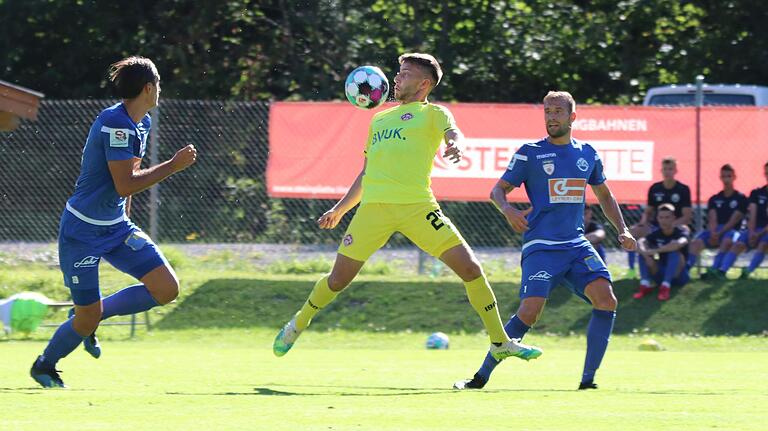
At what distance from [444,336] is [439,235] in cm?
580

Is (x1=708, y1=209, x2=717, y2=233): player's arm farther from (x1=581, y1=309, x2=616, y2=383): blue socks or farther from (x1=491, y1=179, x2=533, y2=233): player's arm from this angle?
(x1=491, y1=179, x2=533, y2=233): player's arm

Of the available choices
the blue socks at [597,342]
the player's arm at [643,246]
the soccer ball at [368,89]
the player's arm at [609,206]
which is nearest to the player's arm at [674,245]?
the player's arm at [643,246]

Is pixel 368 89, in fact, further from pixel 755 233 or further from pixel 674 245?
pixel 755 233

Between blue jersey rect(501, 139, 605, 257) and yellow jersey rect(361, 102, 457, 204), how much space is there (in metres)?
0.57

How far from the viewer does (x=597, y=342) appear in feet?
28.9

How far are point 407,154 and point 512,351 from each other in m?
1.47

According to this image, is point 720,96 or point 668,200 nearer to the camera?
point 668,200

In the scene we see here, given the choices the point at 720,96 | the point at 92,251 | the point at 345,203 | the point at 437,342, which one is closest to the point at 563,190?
the point at 345,203

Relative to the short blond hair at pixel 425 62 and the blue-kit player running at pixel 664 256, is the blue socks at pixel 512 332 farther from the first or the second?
the blue-kit player running at pixel 664 256

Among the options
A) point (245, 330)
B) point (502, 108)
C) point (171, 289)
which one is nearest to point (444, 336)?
point (245, 330)

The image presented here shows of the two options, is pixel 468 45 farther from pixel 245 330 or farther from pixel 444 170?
pixel 245 330

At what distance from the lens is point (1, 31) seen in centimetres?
2530

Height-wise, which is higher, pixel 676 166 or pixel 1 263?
pixel 676 166

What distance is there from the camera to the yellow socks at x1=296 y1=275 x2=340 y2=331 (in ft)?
29.9
